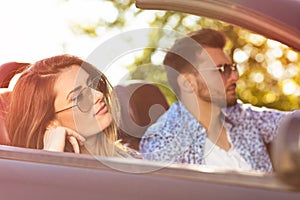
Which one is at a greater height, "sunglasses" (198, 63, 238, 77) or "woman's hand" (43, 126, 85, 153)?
"sunglasses" (198, 63, 238, 77)

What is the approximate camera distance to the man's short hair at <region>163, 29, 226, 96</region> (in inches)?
95.0

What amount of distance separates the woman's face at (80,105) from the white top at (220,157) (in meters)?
0.50

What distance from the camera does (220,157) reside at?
2.42 meters

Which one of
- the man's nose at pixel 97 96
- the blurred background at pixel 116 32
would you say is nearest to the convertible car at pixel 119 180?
the man's nose at pixel 97 96

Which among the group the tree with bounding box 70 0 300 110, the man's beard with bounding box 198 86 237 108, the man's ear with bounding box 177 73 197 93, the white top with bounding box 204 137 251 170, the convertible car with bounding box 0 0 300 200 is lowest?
Answer: the convertible car with bounding box 0 0 300 200

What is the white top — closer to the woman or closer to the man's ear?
the man's ear

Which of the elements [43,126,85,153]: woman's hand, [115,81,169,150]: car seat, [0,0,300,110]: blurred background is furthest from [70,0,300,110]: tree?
[43,126,85,153]: woman's hand

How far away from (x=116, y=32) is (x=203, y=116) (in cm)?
328

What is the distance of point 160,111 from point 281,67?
4.26 meters

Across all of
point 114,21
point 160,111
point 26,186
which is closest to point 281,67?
point 114,21

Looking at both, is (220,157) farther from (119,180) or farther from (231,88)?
Answer: (119,180)

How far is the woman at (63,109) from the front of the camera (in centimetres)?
187

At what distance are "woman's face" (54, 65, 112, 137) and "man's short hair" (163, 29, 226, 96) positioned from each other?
1.59 feet

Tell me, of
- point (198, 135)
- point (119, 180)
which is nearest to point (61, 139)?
point (119, 180)
